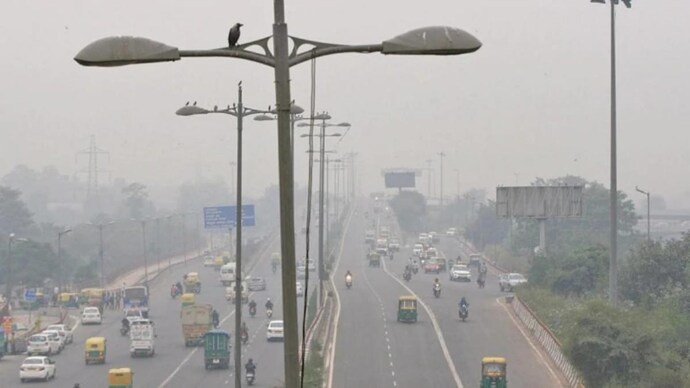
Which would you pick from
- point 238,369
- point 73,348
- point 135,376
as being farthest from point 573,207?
point 238,369

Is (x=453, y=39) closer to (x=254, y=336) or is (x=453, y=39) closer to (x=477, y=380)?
(x=477, y=380)

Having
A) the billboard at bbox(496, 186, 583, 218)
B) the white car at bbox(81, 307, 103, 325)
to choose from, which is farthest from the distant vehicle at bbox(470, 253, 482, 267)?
the white car at bbox(81, 307, 103, 325)

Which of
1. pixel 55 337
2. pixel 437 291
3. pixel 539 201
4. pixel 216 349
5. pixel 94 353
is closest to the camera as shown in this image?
pixel 216 349

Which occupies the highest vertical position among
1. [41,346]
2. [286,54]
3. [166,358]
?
[286,54]

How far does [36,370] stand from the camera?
53594 mm

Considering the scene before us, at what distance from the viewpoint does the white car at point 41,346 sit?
6338 cm

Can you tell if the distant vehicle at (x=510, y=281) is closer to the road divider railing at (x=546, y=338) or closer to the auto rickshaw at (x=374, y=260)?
the road divider railing at (x=546, y=338)

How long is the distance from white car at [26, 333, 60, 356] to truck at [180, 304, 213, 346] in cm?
631

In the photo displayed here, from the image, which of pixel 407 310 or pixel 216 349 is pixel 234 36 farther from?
pixel 407 310

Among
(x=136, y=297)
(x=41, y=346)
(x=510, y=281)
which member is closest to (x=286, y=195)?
(x=41, y=346)

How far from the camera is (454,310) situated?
256 ft

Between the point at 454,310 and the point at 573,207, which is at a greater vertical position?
the point at 573,207

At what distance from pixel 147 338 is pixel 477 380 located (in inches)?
677

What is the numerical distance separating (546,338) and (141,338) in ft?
57.9
